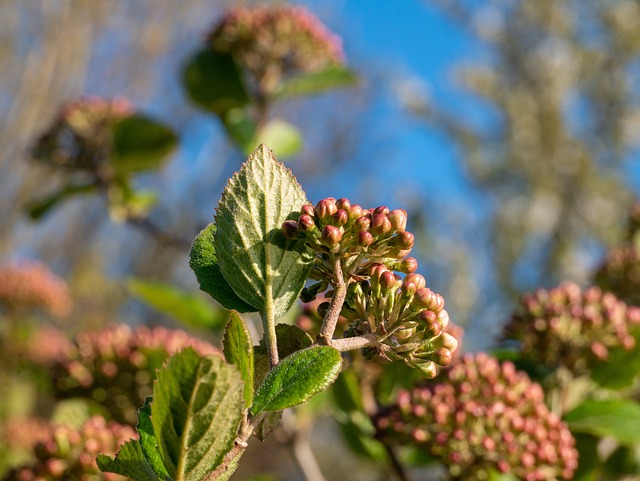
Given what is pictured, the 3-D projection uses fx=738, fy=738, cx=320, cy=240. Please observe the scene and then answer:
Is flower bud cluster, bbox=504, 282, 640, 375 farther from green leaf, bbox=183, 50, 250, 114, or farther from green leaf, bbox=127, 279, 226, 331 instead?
green leaf, bbox=183, 50, 250, 114

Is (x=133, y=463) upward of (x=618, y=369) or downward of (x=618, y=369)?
downward

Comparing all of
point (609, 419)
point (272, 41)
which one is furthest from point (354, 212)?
point (272, 41)

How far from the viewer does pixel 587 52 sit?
962cm

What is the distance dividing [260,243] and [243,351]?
0.07m

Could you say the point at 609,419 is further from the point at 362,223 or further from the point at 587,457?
the point at 362,223

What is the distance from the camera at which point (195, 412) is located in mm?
391

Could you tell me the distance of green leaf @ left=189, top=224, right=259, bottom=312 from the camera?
19.1 inches

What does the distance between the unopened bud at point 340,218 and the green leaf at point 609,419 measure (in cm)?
48

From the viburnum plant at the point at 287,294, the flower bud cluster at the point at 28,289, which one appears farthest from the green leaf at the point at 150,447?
the flower bud cluster at the point at 28,289

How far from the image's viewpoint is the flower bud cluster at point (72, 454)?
697 mm

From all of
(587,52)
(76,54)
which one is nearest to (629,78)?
(587,52)

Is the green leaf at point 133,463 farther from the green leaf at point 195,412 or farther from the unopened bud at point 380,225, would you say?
the unopened bud at point 380,225

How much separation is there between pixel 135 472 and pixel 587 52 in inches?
402

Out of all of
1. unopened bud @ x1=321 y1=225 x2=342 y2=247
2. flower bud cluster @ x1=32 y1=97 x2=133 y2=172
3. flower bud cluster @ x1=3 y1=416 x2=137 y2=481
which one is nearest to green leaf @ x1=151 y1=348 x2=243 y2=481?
unopened bud @ x1=321 y1=225 x2=342 y2=247
